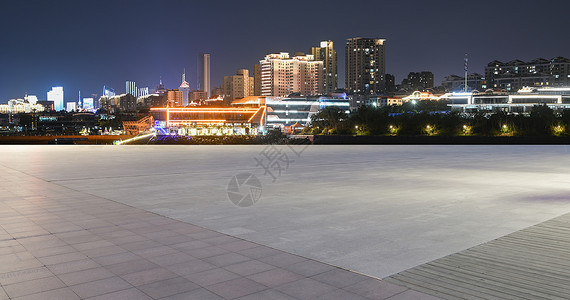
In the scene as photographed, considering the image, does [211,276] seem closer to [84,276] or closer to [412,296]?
[84,276]

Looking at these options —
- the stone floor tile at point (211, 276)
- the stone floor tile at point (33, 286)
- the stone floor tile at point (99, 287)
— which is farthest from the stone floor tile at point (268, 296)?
the stone floor tile at point (33, 286)

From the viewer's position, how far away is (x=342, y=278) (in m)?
4.98

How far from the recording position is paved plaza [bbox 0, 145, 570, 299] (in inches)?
190

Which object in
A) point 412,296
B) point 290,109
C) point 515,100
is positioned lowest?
point 412,296

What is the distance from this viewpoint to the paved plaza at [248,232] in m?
4.83

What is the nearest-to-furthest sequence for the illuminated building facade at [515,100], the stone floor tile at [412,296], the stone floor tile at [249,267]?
1. the stone floor tile at [412,296]
2. the stone floor tile at [249,267]
3. the illuminated building facade at [515,100]

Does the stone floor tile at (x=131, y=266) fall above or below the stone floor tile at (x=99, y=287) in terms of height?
above

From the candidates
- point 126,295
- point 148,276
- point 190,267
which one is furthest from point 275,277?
point 126,295

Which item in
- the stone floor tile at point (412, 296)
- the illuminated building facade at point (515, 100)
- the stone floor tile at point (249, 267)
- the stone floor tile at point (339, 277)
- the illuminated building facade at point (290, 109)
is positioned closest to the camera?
the stone floor tile at point (412, 296)

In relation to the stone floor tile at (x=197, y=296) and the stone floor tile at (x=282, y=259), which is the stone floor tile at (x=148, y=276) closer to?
the stone floor tile at (x=197, y=296)

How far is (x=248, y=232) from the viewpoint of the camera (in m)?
7.22

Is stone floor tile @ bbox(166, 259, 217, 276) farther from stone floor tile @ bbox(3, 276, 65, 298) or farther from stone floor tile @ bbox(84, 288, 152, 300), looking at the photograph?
stone floor tile @ bbox(3, 276, 65, 298)

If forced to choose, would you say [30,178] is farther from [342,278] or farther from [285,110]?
[285,110]

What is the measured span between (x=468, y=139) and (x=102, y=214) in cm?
3849
